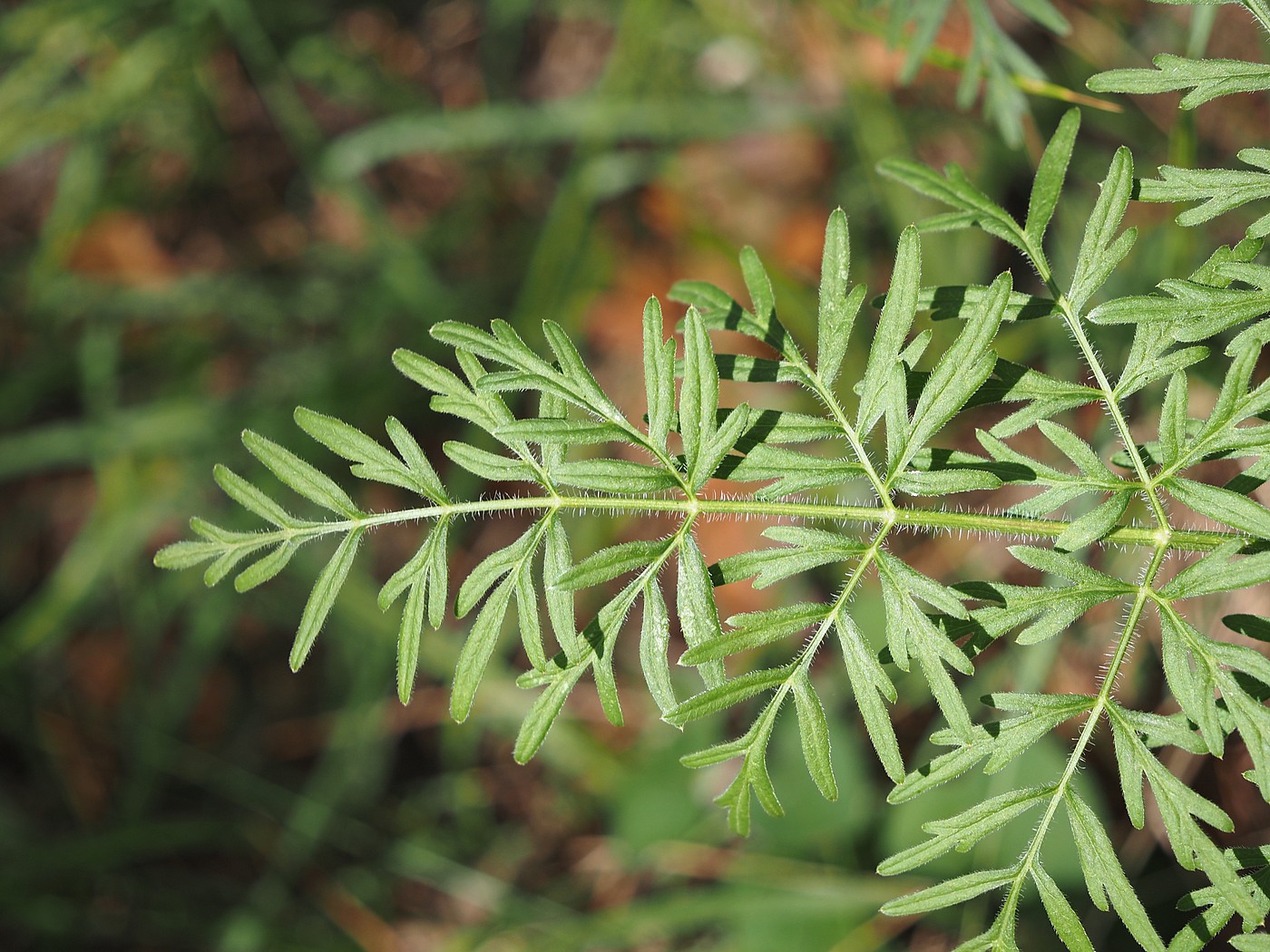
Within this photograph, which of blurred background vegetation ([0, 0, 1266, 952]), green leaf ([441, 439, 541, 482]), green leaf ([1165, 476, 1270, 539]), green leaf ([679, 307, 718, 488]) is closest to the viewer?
green leaf ([1165, 476, 1270, 539])

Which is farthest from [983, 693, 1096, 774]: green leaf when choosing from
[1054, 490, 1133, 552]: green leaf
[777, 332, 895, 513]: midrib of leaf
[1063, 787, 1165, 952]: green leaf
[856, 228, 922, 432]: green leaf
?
[856, 228, 922, 432]: green leaf

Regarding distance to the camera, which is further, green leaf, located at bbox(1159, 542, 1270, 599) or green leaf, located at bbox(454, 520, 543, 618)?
green leaf, located at bbox(454, 520, 543, 618)

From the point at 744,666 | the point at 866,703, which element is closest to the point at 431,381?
the point at 866,703

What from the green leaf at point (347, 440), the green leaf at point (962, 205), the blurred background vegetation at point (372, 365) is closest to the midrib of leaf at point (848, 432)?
the green leaf at point (962, 205)

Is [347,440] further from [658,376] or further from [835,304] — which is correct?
[835,304]

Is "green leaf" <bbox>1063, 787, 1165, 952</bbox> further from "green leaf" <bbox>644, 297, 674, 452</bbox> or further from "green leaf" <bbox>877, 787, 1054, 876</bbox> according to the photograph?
"green leaf" <bbox>644, 297, 674, 452</bbox>
